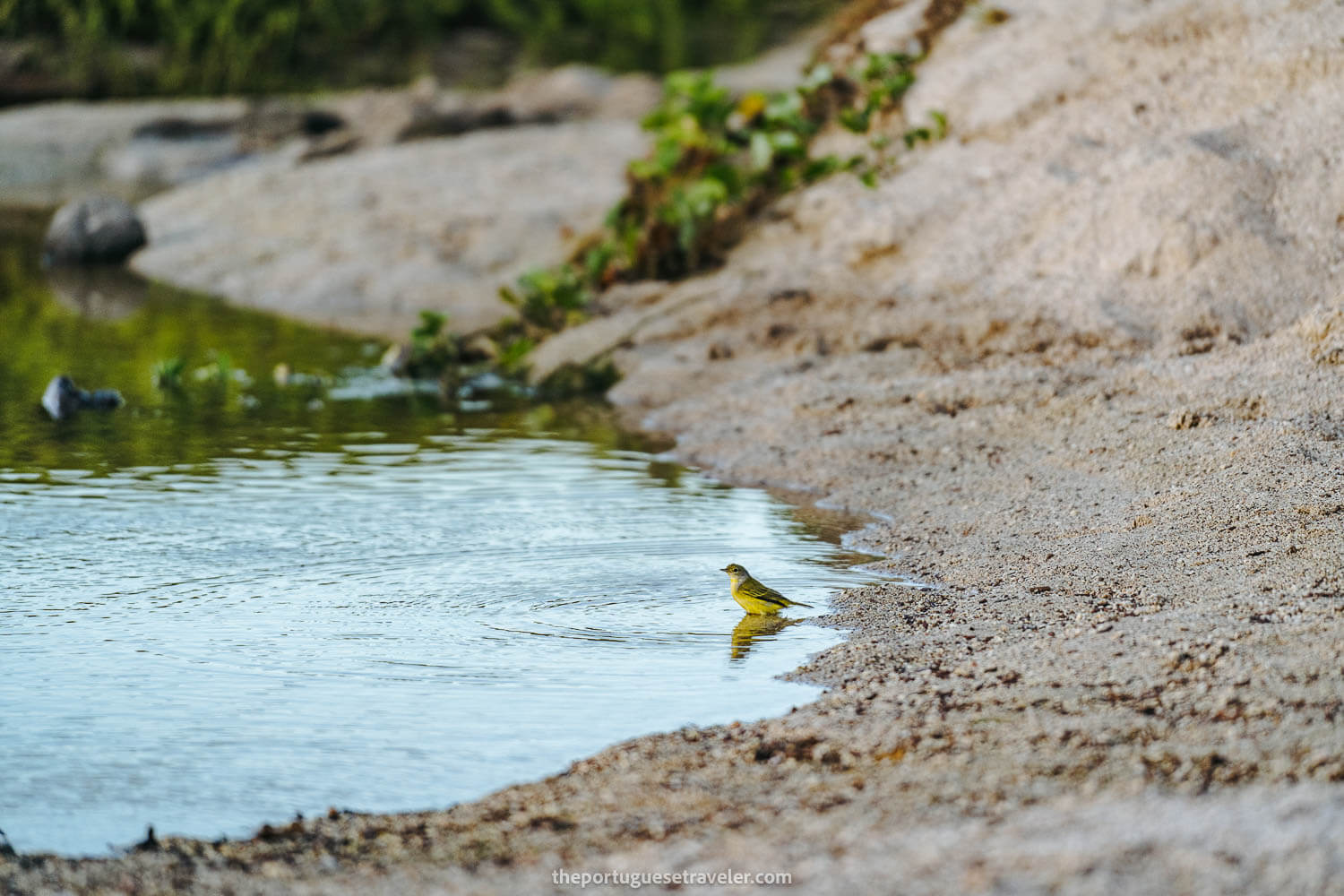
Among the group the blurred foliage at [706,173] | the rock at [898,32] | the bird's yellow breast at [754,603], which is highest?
the rock at [898,32]

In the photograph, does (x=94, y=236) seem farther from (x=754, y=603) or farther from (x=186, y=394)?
(x=754, y=603)

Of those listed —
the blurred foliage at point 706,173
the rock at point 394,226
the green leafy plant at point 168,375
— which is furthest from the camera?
the rock at point 394,226

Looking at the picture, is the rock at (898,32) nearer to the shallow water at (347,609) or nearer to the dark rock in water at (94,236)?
the shallow water at (347,609)

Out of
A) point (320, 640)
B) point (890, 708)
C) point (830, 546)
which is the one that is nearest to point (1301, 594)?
point (890, 708)

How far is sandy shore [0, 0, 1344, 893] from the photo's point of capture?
336 cm

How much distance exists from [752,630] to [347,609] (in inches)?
53.9

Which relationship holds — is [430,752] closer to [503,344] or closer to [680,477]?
[680,477]

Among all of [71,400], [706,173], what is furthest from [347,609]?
[706,173]

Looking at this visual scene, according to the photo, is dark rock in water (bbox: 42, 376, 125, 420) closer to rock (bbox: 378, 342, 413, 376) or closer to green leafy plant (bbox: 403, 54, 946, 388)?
rock (bbox: 378, 342, 413, 376)

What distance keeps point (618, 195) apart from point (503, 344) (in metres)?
4.54

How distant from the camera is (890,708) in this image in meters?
4.25

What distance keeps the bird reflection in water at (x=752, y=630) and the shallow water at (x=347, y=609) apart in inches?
0.6

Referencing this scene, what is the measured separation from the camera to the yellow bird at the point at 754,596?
527 centimetres

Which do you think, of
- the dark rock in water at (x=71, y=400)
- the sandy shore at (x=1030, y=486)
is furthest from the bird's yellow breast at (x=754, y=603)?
the dark rock in water at (x=71, y=400)
